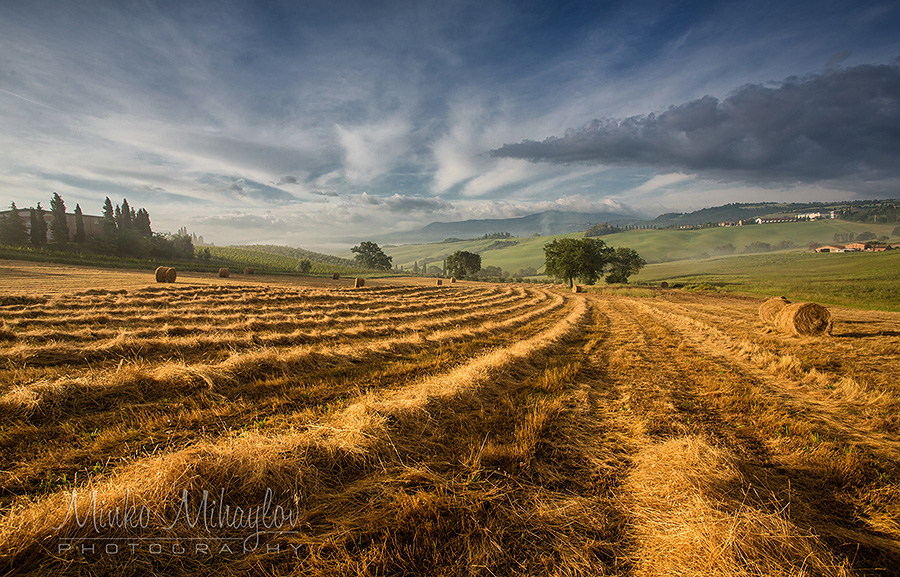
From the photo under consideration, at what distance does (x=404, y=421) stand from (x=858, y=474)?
6.04 meters

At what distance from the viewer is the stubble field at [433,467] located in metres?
2.54

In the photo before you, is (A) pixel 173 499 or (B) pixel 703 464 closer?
(A) pixel 173 499

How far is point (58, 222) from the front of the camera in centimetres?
7738

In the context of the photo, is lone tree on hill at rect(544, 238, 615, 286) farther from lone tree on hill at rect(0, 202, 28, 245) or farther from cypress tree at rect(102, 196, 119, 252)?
lone tree on hill at rect(0, 202, 28, 245)

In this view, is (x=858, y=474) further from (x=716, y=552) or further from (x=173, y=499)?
(x=173, y=499)

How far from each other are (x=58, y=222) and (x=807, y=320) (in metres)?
133

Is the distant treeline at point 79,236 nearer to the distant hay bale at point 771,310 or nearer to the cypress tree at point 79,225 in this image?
the cypress tree at point 79,225

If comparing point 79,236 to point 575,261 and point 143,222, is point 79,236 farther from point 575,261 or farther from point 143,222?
point 575,261

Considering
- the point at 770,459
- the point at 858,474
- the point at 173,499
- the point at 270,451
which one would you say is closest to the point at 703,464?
the point at 770,459

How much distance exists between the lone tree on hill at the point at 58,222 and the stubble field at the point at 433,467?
106 meters

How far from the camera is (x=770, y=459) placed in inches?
173

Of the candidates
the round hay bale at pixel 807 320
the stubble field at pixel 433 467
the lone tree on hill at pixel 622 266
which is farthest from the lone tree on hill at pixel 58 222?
the lone tree on hill at pixel 622 266

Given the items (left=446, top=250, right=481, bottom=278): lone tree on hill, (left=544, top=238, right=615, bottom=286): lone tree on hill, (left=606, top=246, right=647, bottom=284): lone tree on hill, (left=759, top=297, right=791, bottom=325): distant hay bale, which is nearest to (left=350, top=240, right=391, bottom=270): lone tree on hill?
(left=446, top=250, right=481, bottom=278): lone tree on hill

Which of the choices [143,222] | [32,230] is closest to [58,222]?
[32,230]
